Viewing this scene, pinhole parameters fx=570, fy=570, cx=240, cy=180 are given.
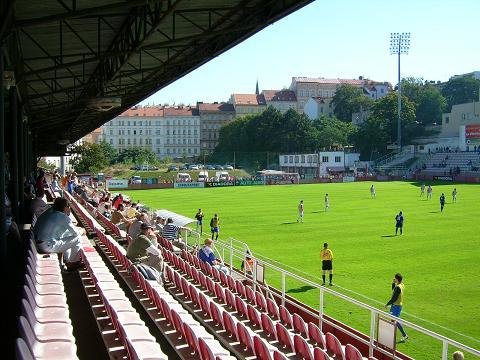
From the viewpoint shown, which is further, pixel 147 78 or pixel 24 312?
pixel 147 78

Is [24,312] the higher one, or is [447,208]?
[24,312]

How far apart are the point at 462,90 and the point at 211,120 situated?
57.3 m

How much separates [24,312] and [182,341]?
249 centimetres

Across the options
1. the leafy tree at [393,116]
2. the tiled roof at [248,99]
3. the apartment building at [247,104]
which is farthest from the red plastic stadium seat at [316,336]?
the tiled roof at [248,99]

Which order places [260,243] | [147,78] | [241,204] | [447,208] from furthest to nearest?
1. [241,204]
2. [447,208]
3. [260,243]
4. [147,78]

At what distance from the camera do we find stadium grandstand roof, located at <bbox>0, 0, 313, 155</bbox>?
381 inches

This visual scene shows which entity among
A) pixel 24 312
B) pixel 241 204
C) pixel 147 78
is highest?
pixel 147 78

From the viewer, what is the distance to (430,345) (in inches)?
453

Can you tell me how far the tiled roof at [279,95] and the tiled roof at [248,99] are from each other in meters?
1.46

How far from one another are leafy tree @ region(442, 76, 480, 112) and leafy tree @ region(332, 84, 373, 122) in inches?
689

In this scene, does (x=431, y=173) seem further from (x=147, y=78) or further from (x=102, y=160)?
(x=147, y=78)

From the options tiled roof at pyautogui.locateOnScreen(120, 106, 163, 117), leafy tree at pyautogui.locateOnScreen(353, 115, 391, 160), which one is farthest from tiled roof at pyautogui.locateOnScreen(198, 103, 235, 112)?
leafy tree at pyautogui.locateOnScreen(353, 115, 391, 160)

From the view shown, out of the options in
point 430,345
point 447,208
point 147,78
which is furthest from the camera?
point 447,208

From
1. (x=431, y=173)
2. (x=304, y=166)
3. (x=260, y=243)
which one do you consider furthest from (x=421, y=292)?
(x=304, y=166)
